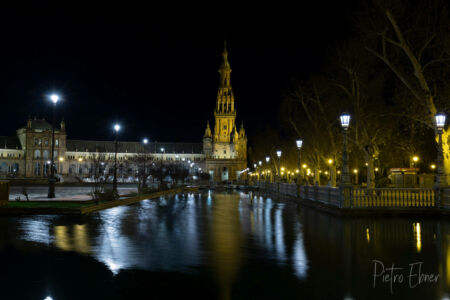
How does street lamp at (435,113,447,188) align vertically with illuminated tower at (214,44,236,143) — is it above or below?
below

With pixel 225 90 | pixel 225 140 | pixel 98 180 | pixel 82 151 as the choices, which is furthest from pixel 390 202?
pixel 82 151

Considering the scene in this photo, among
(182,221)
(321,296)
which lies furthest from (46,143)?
(321,296)

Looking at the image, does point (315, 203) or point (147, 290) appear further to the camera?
point (315, 203)

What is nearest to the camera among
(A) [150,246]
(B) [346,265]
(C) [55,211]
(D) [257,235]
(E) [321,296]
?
(E) [321,296]

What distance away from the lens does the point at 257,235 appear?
13188mm

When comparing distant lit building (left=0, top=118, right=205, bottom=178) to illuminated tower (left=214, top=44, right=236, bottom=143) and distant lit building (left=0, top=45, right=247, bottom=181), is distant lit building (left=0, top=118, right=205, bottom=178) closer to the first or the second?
distant lit building (left=0, top=45, right=247, bottom=181)

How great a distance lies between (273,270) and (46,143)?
175 metres

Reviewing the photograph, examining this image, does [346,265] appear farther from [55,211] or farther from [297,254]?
[55,211]
